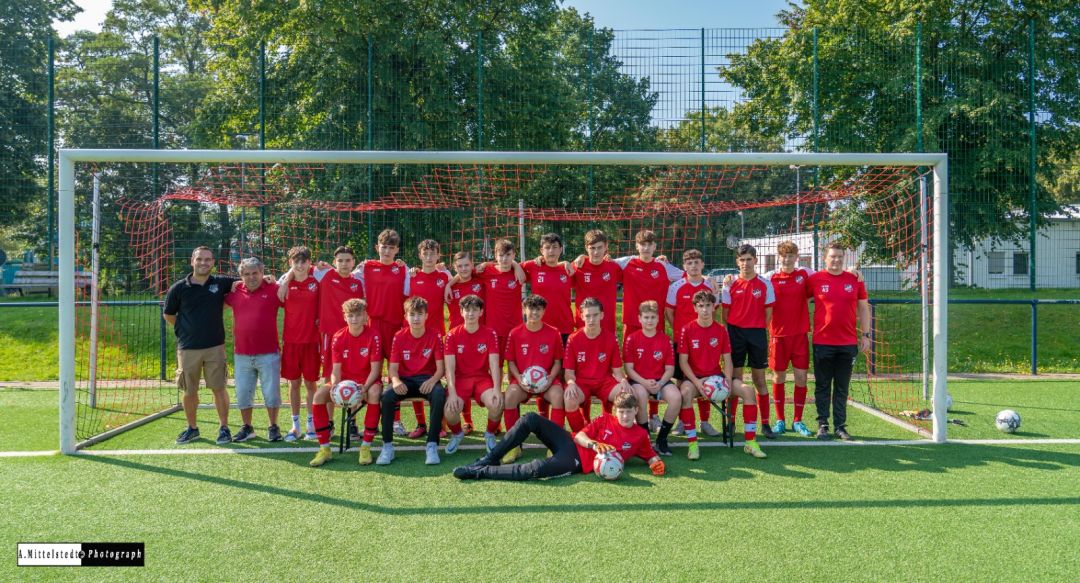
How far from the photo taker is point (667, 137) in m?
9.02

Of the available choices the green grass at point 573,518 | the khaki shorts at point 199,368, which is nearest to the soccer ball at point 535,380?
the green grass at point 573,518

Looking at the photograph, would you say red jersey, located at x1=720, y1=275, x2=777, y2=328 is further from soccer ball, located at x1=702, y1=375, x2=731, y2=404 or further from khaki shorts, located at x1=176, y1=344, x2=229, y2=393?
khaki shorts, located at x1=176, y1=344, x2=229, y2=393

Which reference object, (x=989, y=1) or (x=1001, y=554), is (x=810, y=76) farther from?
(x=1001, y=554)

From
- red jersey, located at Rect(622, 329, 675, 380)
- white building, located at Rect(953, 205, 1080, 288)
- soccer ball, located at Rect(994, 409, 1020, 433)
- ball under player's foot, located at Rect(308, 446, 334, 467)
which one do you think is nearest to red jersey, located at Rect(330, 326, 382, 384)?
ball under player's foot, located at Rect(308, 446, 334, 467)

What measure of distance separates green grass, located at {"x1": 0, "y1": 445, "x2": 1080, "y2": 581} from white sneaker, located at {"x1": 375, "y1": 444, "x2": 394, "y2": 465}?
0.08 m

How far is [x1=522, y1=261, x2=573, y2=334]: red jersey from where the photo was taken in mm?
5691

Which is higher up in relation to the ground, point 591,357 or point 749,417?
point 591,357

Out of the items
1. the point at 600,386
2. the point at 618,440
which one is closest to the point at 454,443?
the point at 600,386

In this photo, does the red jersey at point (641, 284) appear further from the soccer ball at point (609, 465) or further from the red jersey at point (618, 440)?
the soccer ball at point (609, 465)

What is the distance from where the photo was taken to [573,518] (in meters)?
3.56

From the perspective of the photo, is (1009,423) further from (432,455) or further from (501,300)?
(432,455)

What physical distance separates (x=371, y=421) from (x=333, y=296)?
1.31 metres

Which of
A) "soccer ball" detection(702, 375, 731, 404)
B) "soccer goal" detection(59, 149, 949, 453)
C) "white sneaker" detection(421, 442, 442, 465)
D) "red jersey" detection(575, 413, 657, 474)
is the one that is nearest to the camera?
"red jersey" detection(575, 413, 657, 474)

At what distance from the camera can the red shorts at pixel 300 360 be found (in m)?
5.48
